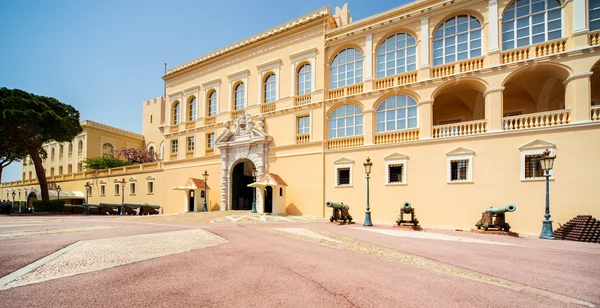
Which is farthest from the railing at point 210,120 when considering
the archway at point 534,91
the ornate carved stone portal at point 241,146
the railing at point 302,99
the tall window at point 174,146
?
the archway at point 534,91

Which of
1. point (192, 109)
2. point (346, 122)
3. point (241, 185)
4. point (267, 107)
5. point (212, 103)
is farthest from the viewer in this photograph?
point (192, 109)

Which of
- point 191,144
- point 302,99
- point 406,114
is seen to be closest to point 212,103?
point 191,144

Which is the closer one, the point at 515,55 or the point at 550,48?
the point at 550,48

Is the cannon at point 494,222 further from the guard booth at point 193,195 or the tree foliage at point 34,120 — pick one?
the tree foliage at point 34,120

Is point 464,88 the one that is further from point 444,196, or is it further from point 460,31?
point 444,196

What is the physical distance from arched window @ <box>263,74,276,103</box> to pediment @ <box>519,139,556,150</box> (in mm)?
16692

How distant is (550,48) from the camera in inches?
540

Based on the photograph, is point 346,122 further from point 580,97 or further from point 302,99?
point 580,97

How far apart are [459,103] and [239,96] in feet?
56.7

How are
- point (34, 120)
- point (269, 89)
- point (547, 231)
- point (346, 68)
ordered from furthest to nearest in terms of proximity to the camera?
point (34, 120) → point (269, 89) → point (346, 68) → point (547, 231)

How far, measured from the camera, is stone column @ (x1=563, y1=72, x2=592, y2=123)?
41.4 feet

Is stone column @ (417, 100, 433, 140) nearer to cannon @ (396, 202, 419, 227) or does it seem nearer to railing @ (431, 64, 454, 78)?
railing @ (431, 64, 454, 78)

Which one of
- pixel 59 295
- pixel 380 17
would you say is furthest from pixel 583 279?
pixel 380 17

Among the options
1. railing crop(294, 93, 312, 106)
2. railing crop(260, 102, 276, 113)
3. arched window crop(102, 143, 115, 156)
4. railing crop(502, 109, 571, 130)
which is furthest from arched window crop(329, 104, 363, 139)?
arched window crop(102, 143, 115, 156)
